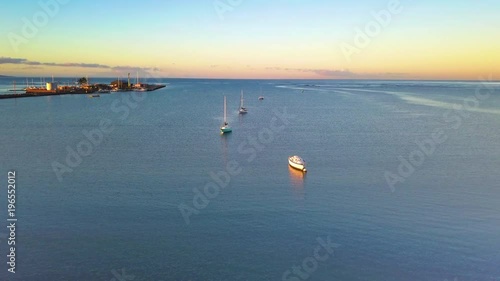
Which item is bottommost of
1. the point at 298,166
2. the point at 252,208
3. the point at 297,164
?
the point at 252,208

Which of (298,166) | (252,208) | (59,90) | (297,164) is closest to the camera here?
(252,208)

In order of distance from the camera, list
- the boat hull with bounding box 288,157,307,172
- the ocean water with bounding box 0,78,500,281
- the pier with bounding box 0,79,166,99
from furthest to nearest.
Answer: the pier with bounding box 0,79,166,99
the boat hull with bounding box 288,157,307,172
the ocean water with bounding box 0,78,500,281

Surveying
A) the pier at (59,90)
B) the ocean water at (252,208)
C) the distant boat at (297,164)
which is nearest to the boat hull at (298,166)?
the distant boat at (297,164)

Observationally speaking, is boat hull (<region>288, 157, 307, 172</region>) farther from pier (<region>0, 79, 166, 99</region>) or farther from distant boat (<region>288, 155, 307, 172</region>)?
pier (<region>0, 79, 166, 99</region>)

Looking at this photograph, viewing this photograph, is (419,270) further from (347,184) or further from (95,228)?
(95,228)

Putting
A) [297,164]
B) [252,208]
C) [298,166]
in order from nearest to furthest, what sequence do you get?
[252,208], [298,166], [297,164]

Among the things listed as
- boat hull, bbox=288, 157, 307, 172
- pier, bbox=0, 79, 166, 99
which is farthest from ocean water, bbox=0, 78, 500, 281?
pier, bbox=0, 79, 166, 99

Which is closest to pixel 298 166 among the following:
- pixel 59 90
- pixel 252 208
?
pixel 252 208

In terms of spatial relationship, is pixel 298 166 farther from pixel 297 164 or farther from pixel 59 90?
pixel 59 90
